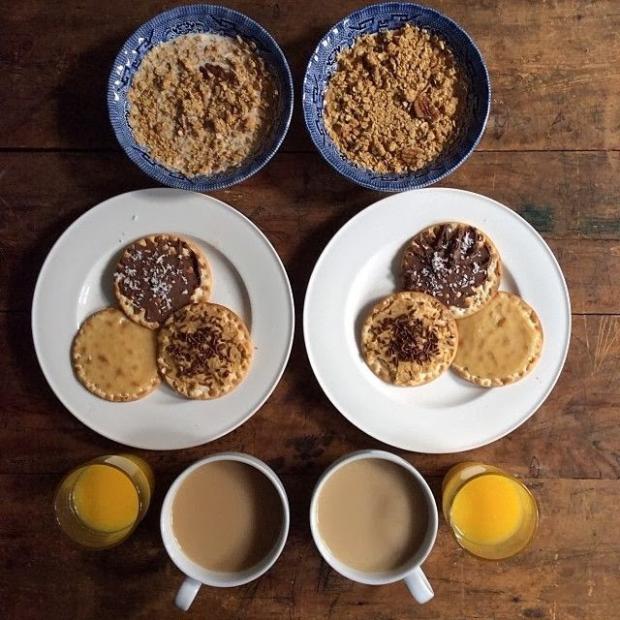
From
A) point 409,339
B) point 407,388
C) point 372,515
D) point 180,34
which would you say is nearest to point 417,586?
point 372,515

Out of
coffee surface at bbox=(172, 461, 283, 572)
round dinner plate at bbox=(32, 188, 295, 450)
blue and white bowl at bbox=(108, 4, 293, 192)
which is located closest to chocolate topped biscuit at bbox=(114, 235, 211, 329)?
round dinner plate at bbox=(32, 188, 295, 450)

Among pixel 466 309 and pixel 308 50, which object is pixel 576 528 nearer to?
pixel 466 309

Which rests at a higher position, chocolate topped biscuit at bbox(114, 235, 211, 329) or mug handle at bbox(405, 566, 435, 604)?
chocolate topped biscuit at bbox(114, 235, 211, 329)

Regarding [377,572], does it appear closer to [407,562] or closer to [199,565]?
[407,562]

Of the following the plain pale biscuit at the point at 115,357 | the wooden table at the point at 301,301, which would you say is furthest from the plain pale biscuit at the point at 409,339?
the plain pale biscuit at the point at 115,357

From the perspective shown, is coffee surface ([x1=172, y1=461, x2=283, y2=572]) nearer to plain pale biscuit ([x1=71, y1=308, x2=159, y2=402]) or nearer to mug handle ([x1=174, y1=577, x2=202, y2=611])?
mug handle ([x1=174, y1=577, x2=202, y2=611])

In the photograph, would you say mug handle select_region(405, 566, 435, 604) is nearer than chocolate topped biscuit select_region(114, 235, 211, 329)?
Yes

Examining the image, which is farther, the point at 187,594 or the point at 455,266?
the point at 455,266
